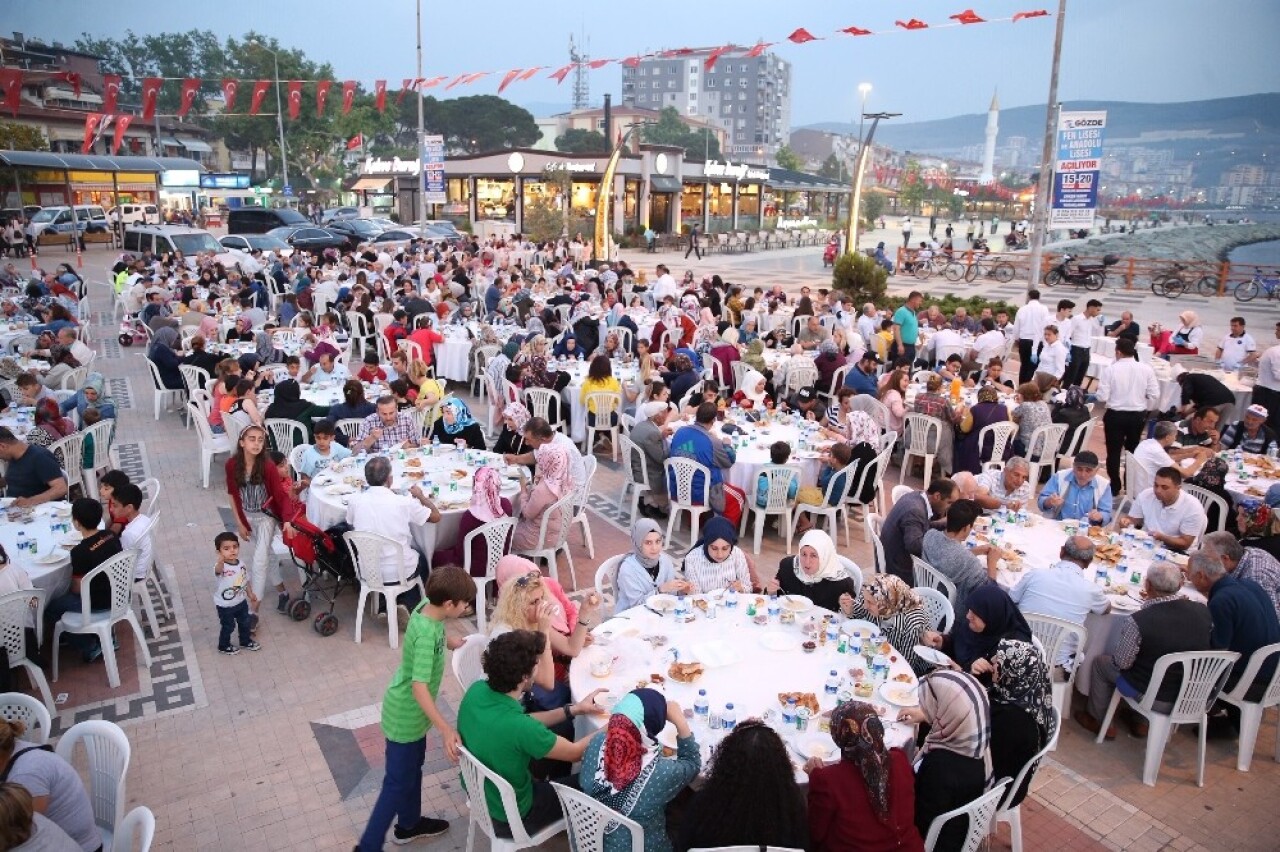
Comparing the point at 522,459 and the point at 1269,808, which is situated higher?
the point at 522,459

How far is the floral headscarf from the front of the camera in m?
3.30

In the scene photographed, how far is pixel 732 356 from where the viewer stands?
12.0 meters

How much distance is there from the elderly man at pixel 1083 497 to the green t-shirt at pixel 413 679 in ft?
17.7

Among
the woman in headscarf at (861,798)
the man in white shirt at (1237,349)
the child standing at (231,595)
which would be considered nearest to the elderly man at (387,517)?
the child standing at (231,595)

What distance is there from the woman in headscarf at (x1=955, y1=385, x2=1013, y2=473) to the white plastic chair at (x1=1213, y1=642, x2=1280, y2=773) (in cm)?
428

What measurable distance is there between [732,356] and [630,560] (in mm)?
6876

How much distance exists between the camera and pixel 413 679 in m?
3.98

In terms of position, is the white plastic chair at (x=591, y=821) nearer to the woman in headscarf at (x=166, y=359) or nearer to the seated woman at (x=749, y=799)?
the seated woman at (x=749, y=799)

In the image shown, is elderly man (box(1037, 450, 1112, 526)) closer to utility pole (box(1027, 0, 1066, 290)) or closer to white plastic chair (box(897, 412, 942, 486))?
white plastic chair (box(897, 412, 942, 486))

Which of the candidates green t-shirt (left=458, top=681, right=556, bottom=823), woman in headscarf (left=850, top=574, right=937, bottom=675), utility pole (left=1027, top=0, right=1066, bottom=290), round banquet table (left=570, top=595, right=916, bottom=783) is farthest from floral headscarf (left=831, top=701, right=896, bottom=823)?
utility pole (left=1027, top=0, right=1066, bottom=290)

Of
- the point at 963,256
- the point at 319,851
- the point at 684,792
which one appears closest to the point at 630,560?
the point at 684,792

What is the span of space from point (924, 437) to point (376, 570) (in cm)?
632

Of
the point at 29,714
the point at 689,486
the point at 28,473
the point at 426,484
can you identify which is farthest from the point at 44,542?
the point at 689,486

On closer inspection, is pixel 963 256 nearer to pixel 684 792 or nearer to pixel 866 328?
pixel 866 328
